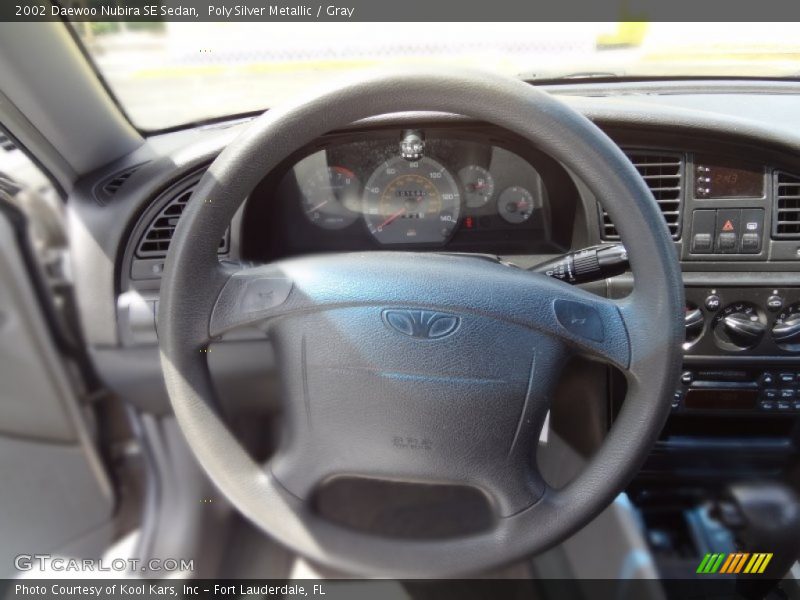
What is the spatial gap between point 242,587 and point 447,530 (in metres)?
0.55

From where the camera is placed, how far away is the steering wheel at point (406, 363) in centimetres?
109

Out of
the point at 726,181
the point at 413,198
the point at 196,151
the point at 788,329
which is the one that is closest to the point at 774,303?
the point at 788,329

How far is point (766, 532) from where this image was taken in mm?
1694

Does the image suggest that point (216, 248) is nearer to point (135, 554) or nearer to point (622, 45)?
point (135, 554)

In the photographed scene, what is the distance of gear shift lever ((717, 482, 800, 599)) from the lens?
168 cm

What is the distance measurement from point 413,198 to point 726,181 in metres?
0.75

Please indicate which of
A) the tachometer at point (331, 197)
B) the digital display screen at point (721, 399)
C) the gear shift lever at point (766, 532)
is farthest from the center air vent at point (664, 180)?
the gear shift lever at point (766, 532)

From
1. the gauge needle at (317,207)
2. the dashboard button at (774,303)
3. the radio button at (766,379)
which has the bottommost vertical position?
the radio button at (766,379)

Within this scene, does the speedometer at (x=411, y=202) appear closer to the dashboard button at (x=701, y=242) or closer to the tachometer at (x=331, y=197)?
the tachometer at (x=331, y=197)

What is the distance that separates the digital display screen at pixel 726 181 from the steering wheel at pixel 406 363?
2.13 ft

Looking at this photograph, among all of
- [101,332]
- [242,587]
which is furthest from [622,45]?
[242,587]

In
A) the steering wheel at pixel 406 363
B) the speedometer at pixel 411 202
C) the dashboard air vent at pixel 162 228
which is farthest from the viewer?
the speedometer at pixel 411 202
